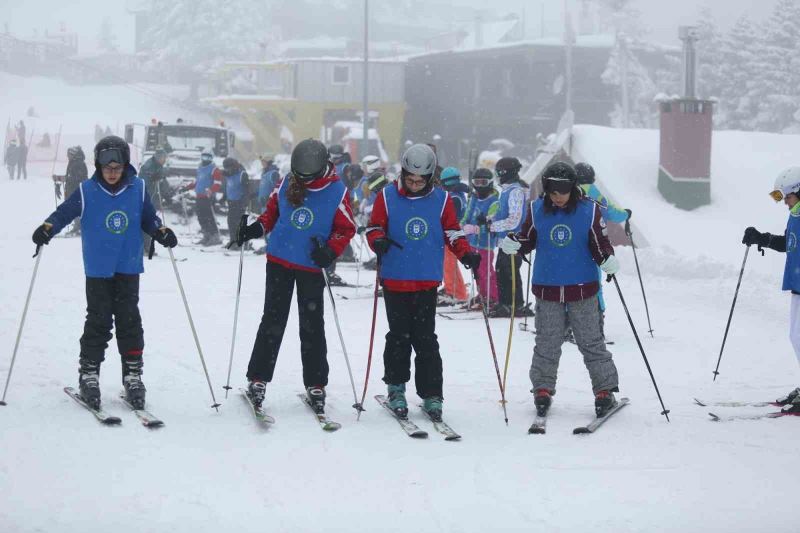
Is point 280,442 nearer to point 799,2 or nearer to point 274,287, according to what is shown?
point 274,287

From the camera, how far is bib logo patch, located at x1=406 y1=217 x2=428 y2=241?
6480 millimetres

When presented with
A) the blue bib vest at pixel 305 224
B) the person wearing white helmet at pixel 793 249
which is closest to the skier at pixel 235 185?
the blue bib vest at pixel 305 224

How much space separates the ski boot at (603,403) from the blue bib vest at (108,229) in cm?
→ 309

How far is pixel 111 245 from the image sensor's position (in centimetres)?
636

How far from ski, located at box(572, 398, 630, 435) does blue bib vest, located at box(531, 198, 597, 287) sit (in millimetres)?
866

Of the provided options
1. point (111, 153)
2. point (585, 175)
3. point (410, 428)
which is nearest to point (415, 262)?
point (410, 428)

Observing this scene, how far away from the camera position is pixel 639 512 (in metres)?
4.77

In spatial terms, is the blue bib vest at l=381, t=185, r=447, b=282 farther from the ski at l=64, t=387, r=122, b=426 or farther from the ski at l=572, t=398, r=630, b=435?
the ski at l=64, t=387, r=122, b=426

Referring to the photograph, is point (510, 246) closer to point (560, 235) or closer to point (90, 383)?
point (560, 235)

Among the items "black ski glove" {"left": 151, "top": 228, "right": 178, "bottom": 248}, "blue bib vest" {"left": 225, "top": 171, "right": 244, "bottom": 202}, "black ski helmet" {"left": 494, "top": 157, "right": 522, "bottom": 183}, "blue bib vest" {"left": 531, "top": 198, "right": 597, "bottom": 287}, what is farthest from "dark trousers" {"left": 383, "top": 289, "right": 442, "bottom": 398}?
"blue bib vest" {"left": 225, "top": 171, "right": 244, "bottom": 202}

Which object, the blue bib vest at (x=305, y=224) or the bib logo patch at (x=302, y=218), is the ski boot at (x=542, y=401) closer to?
the blue bib vest at (x=305, y=224)

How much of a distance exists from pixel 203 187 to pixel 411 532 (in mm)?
14445

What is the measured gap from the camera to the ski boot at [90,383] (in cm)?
634

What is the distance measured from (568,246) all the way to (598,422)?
44.2 inches
